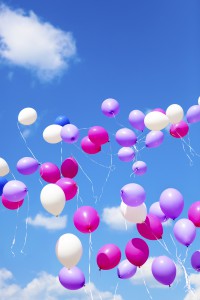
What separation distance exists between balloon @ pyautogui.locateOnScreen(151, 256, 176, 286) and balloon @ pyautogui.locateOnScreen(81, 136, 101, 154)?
2.65 m

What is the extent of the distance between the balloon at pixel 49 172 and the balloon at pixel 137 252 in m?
2.03

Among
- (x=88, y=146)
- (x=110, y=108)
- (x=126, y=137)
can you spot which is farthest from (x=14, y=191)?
(x=110, y=108)

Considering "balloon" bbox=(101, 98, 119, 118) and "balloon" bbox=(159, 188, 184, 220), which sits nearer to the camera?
"balloon" bbox=(159, 188, 184, 220)

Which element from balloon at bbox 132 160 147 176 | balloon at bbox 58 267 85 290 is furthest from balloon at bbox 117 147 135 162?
balloon at bbox 58 267 85 290

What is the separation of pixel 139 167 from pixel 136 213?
1.74 m

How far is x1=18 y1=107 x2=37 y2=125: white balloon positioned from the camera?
29.9 feet

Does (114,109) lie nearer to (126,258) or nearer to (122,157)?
(122,157)

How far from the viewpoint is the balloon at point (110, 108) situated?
9055mm

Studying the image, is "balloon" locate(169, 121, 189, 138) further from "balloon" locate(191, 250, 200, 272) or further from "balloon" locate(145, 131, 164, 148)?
"balloon" locate(191, 250, 200, 272)

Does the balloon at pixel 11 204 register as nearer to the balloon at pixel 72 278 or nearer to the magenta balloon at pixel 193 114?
the balloon at pixel 72 278

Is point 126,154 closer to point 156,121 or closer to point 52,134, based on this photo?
point 156,121

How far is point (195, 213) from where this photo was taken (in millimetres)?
7449

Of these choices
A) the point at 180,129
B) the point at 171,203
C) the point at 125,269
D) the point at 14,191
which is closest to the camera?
the point at 171,203

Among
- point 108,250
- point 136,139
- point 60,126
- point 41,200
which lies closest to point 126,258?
point 108,250
